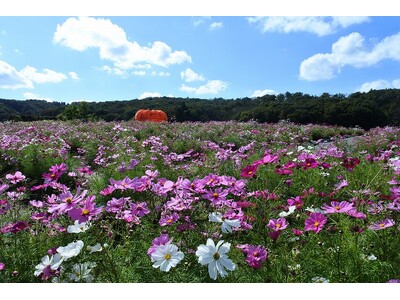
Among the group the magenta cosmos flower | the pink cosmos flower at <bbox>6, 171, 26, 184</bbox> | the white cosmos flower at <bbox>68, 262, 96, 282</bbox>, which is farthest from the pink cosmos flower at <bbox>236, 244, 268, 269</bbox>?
the pink cosmos flower at <bbox>6, 171, 26, 184</bbox>

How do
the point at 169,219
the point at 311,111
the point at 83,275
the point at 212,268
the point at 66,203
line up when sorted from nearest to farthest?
1. the point at 212,268
2. the point at 83,275
3. the point at 66,203
4. the point at 169,219
5. the point at 311,111

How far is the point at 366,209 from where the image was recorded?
2.34 meters

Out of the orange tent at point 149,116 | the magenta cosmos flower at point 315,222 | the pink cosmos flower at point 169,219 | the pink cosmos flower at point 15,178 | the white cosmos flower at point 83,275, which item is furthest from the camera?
the orange tent at point 149,116

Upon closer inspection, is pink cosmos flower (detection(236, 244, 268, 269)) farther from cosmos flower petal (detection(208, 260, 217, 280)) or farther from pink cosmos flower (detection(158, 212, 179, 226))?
pink cosmos flower (detection(158, 212, 179, 226))

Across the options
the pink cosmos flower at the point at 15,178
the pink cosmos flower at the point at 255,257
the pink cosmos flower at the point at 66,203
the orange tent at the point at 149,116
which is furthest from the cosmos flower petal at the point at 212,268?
the orange tent at the point at 149,116

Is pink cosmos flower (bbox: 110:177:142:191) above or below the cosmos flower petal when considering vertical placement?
above

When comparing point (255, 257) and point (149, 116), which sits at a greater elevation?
point (149, 116)

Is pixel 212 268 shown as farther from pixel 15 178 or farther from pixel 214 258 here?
pixel 15 178

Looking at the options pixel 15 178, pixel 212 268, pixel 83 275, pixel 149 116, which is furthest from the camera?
pixel 149 116

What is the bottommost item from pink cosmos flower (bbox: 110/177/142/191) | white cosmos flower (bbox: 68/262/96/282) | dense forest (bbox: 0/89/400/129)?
white cosmos flower (bbox: 68/262/96/282)

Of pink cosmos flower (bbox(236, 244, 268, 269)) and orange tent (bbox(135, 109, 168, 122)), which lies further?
orange tent (bbox(135, 109, 168, 122))

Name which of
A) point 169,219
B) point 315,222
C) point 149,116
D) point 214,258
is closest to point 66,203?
point 169,219

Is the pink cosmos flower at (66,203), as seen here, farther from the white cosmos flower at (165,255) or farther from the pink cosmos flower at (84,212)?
the white cosmos flower at (165,255)

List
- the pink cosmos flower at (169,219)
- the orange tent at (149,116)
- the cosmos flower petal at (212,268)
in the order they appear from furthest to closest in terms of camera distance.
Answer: the orange tent at (149,116) < the pink cosmos flower at (169,219) < the cosmos flower petal at (212,268)
